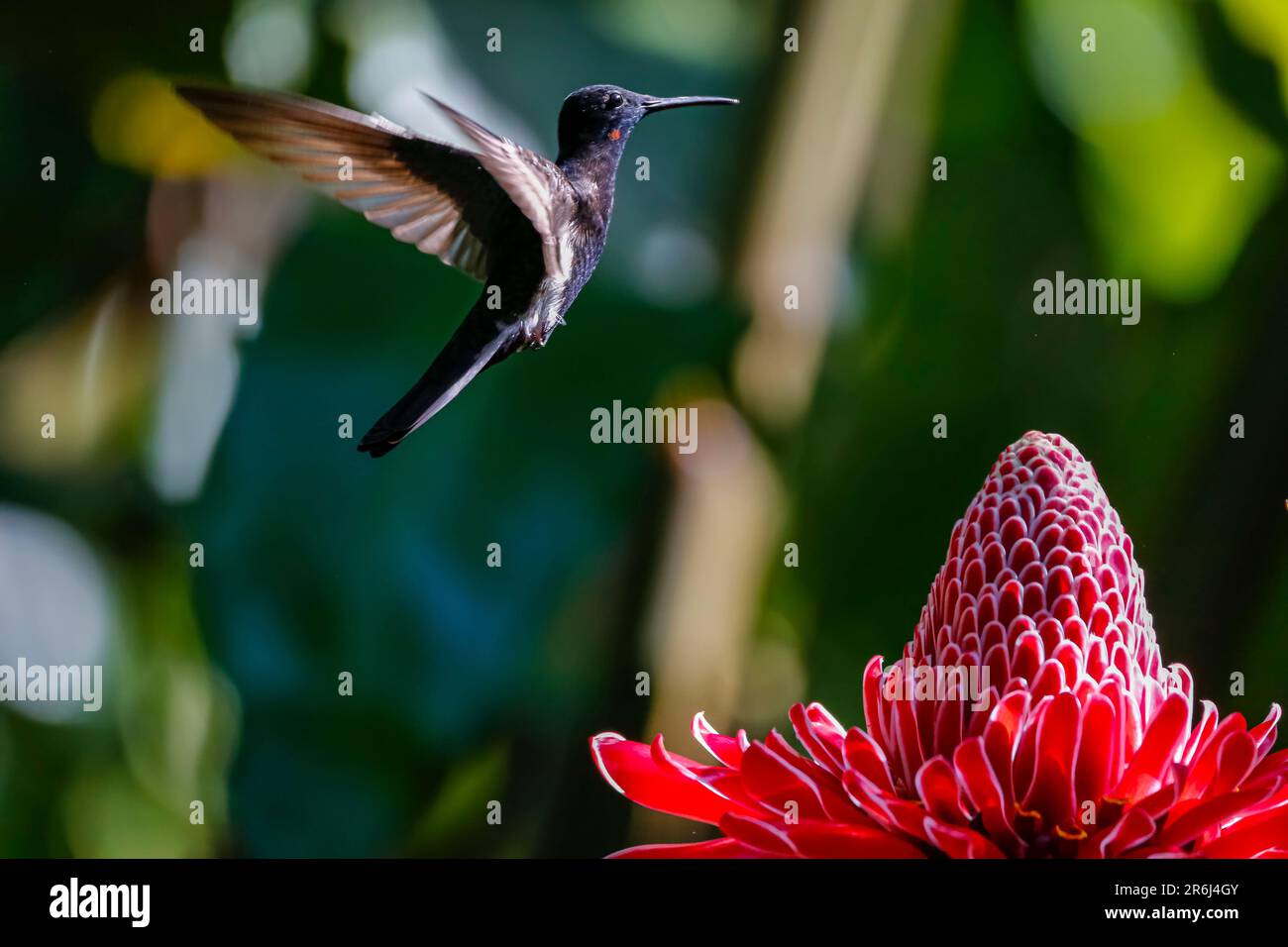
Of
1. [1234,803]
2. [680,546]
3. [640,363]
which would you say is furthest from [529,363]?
[1234,803]

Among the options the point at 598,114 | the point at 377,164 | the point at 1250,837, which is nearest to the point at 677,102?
the point at 598,114

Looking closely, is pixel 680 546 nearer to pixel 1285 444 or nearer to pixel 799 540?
pixel 799 540

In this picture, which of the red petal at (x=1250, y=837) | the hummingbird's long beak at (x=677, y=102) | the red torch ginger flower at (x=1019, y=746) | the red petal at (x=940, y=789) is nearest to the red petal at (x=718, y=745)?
the red torch ginger flower at (x=1019, y=746)

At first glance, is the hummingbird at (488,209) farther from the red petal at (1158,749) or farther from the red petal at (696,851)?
the red petal at (1158,749)

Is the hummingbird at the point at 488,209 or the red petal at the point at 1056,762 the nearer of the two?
the red petal at the point at 1056,762

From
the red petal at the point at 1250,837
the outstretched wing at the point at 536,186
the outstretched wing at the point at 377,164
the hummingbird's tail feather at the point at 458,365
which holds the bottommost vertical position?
the red petal at the point at 1250,837

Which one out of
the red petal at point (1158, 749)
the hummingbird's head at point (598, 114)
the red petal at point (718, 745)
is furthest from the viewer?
the hummingbird's head at point (598, 114)

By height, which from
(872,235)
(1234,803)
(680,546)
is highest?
(872,235)

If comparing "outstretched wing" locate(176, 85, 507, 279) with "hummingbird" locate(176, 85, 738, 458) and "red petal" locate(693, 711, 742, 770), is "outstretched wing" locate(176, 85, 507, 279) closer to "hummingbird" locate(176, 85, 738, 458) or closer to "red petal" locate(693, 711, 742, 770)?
"hummingbird" locate(176, 85, 738, 458)
